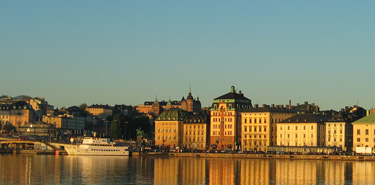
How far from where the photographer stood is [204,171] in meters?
97.1

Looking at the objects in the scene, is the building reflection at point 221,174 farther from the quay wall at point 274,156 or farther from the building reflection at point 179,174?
the quay wall at point 274,156

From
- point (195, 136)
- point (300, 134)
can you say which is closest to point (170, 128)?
point (195, 136)

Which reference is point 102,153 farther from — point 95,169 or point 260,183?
point 260,183

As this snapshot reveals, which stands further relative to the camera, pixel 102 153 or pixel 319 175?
pixel 102 153

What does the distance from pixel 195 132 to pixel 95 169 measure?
241 feet

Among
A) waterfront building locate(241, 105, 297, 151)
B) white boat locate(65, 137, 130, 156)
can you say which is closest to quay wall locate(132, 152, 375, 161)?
white boat locate(65, 137, 130, 156)

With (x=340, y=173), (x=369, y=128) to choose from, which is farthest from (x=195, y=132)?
(x=340, y=173)

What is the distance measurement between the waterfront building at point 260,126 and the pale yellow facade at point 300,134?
3903 mm

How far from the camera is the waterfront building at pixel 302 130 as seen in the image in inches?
5832

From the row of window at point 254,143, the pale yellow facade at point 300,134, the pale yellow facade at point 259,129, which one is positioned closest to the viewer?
the pale yellow facade at point 300,134

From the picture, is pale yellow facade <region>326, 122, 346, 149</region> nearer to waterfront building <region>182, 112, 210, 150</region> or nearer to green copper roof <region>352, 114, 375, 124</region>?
Answer: green copper roof <region>352, 114, 375, 124</region>

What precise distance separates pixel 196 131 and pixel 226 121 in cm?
964

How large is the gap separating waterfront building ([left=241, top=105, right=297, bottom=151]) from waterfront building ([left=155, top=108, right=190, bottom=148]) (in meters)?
19.2

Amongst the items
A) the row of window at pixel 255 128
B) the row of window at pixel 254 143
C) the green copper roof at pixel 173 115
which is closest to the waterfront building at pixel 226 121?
the row of window at pixel 254 143
